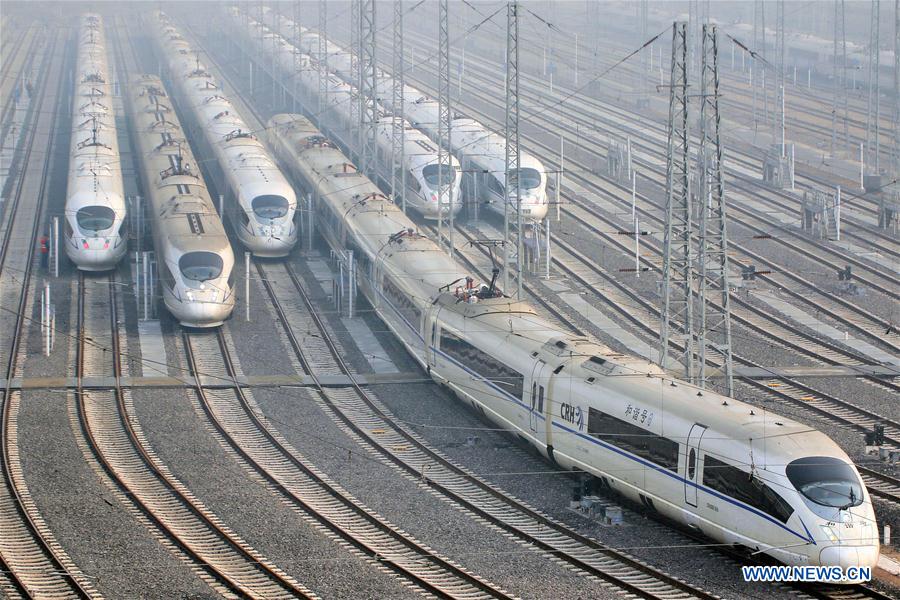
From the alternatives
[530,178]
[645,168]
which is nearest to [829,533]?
[530,178]

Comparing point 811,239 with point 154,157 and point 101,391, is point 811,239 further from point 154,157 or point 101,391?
point 101,391

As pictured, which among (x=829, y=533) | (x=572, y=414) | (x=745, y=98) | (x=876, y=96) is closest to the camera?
(x=829, y=533)

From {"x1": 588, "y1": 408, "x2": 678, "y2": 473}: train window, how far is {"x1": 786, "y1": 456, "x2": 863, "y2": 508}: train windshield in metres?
2.73

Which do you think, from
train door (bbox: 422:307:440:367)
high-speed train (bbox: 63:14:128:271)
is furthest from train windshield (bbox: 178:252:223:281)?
train door (bbox: 422:307:440:367)

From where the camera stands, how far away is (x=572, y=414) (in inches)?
1056

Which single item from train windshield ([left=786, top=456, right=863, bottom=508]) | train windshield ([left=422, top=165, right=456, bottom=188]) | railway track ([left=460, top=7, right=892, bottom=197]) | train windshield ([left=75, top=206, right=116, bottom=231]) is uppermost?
train windshield ([left=786, top=456, right=863, bottom=508])

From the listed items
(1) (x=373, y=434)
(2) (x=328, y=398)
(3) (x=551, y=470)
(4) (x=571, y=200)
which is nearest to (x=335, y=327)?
(2) (x=328, y=398)

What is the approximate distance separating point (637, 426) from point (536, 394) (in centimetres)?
382

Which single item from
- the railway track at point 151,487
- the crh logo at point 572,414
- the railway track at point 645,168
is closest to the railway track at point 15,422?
the railway track at point 151,487

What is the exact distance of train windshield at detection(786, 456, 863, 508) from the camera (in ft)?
70.4

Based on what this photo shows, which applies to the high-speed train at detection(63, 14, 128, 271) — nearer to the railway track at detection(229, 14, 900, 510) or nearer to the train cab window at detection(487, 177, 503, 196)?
the train cab window at detection(487, 177, 503, 196)

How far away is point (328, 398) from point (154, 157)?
23.0 m

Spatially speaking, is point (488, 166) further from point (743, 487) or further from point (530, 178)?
point (743, 487)

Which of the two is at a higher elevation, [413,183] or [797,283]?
[413,183]
